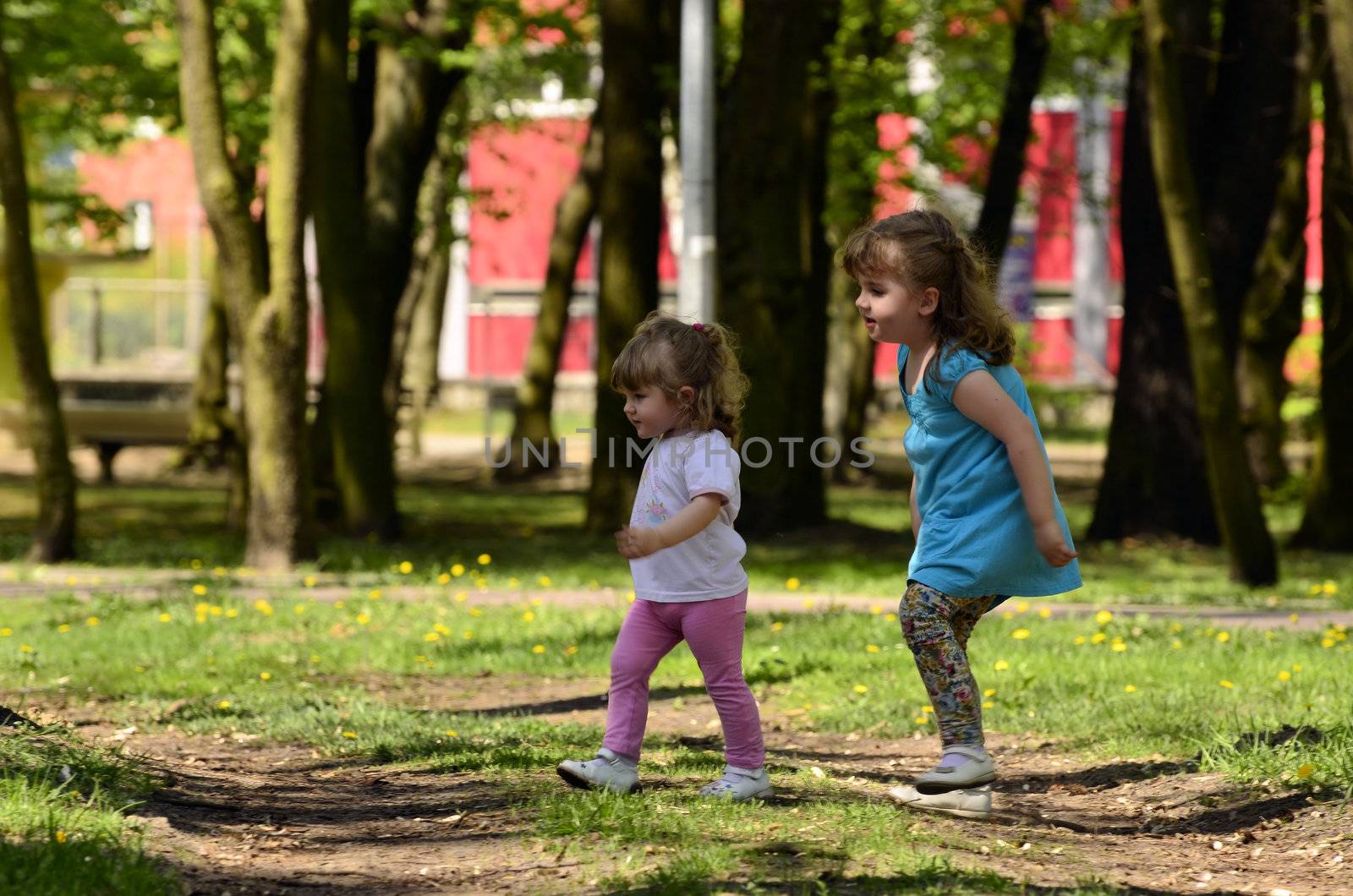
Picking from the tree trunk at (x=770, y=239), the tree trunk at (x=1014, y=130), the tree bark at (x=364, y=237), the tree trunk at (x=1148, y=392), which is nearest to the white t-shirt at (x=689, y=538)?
the tree bark at (x=364, y=237)

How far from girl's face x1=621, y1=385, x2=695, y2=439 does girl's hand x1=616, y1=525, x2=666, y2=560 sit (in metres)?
0.34

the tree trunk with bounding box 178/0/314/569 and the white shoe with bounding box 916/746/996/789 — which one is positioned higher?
the tree trunk with bounding box 178/0/314/569

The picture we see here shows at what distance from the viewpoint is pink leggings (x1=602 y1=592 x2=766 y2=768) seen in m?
5.33

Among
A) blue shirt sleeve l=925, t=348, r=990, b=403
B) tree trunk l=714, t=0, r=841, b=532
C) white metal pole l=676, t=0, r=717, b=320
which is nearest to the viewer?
blue shirt sleeve l=925, t=348, r=990, b=403

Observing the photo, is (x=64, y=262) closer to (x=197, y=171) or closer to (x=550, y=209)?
(x=197, y=171)

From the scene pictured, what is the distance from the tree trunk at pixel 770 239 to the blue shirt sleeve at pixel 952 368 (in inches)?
364

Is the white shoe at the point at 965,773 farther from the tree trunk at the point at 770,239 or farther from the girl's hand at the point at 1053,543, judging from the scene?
the tree trunk at the point at 770,239

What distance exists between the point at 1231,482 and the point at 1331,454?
384 centimetres

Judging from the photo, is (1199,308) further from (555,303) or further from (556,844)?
(555,303)

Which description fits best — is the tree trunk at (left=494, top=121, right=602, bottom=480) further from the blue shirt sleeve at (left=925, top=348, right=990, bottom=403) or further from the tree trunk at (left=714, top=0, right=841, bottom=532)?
the blue shirt sleeve at (left=925, top=348, right=990, bottom=403)

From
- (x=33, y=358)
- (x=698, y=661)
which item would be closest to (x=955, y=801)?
(x=698, y=661)

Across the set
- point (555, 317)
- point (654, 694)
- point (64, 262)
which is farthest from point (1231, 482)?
point (64, 262)

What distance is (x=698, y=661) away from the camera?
209 inches

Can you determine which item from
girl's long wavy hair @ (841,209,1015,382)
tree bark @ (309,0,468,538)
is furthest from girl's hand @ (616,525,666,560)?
tree bark @ (309,0,468,538)
